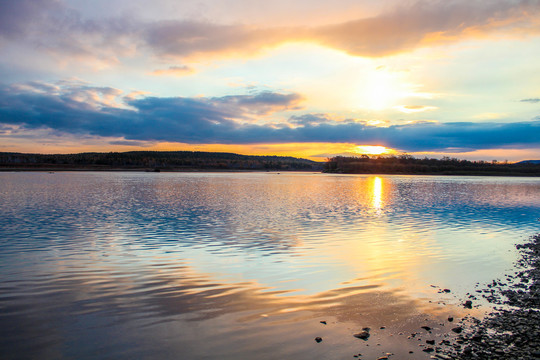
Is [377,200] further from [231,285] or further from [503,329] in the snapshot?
[503,329]

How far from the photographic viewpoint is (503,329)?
7.19 metres

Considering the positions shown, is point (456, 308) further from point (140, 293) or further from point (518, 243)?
point (518, 243)

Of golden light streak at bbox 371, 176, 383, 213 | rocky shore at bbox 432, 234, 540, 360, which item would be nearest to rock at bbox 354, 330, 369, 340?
rocky shore at bbox 432, 234, 540, 360

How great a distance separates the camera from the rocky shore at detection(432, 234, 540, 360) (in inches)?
243

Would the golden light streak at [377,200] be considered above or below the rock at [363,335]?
below

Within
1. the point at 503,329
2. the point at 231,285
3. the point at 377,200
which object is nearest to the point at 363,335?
the point at 503,329

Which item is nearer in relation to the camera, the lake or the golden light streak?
the lake

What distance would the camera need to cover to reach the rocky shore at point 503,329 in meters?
6.16

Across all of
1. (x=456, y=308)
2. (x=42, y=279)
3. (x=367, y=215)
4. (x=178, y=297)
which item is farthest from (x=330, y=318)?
(x=367, y=215)

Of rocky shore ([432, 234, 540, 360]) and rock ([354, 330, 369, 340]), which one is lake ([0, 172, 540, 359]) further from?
rocky shore ([432, 234, 540, 360])

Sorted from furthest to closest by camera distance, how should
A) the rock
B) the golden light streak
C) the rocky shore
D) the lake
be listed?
the golden light streak < the rock < the lake < the rocky shore

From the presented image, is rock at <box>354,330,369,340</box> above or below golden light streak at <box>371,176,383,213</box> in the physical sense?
above

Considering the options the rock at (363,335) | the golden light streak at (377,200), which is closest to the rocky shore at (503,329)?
the rock at (363,335)

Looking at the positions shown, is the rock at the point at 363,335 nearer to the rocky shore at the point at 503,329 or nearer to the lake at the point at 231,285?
the lake at the point at 231,285
